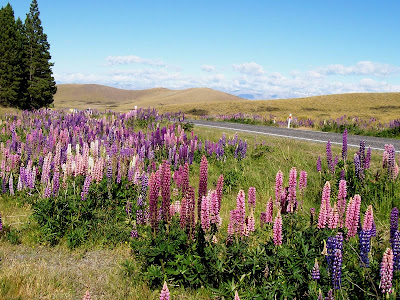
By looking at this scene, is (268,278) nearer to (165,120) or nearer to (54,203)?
(54,203)

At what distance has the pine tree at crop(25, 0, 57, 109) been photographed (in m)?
45.6

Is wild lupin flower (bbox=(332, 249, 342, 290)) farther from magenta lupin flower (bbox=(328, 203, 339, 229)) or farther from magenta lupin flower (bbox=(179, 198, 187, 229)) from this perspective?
magenta lupin flower (bbox=(179, 198, 187, 229))

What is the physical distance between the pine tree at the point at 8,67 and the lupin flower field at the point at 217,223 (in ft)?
118

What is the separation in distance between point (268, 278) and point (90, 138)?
21.5ft

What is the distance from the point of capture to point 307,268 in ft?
11.1

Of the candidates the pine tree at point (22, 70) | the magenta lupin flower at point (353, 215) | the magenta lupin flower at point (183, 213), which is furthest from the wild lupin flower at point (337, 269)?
the pine tree at point (22, 70)

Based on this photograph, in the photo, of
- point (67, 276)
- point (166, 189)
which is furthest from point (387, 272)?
point (67, 276)

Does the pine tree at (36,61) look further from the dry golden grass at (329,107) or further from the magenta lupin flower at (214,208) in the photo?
the magenta lupin flower at (214,208)

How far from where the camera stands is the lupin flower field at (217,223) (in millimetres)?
3389

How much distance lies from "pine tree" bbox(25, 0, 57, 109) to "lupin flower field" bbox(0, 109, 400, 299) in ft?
132

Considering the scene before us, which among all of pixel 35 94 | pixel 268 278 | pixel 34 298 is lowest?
pixel 34 298

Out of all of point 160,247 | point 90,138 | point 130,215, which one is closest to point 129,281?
point 160,247

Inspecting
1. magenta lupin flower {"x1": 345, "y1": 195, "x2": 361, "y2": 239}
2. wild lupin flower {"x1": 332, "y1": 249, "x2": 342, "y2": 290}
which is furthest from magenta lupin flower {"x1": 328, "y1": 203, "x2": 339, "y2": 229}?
wild lupin flower {"x1": 332, "y1": 249, "x2": 342, "y2": 290}

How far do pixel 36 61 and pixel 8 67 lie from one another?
6.61 meters
